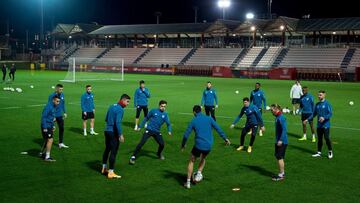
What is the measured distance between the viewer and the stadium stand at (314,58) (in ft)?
212

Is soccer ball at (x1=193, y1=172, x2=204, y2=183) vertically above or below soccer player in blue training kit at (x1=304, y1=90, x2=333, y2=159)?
below

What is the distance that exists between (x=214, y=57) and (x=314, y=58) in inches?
674

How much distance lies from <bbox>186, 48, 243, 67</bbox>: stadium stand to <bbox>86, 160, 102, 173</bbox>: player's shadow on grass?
197 ft

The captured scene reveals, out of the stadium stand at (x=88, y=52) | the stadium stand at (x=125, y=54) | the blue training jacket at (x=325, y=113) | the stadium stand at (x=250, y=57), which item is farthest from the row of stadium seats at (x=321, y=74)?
the blue training jacket at (x=325, y=113)

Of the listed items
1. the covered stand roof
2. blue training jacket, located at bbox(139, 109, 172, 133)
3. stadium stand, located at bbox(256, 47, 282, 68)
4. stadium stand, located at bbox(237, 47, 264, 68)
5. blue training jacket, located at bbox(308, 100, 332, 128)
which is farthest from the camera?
stadium stand, located at bbox(237, 47, 264, 68)

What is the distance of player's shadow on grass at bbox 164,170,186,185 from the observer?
39.3 ft

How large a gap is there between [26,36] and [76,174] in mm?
133836

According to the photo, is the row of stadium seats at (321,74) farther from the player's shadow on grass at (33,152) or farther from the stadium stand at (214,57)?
the player's shadow on grass at (33,152)

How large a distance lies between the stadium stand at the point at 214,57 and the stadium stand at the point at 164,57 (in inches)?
110

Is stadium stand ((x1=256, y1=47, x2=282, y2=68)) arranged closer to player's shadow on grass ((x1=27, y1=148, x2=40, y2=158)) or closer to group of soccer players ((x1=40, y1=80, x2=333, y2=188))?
group of soccer players ((x1=40, y1=80, x2=333, y2=188))

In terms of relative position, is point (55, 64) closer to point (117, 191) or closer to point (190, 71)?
point (190, 71)

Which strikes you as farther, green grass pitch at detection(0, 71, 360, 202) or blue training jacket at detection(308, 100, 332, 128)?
blue training jacket at detection(308, 100, 332, 128)

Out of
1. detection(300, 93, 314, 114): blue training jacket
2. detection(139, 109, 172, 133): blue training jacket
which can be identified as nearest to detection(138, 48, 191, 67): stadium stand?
detection(300, 93, 314, 114): blue training jacket

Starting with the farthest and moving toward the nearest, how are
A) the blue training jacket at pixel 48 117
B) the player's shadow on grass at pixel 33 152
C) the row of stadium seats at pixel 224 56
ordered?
1. the row of stadium seats at pixel 224 56
2. the player's shadow on grass at pixel 33 152
3. the blue training jacket at pixel 48 117
